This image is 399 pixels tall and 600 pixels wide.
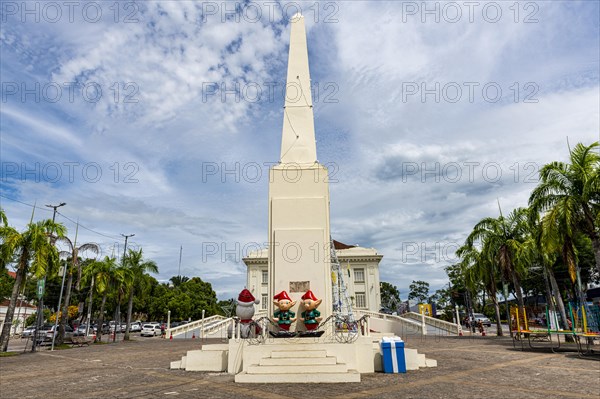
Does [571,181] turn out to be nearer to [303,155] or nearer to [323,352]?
[303,155]

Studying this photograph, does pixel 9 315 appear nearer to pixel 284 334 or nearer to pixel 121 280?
pixel 121 280

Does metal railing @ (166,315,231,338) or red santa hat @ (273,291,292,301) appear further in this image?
metal railing @ (166,315,231,338)

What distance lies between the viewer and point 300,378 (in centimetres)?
1020

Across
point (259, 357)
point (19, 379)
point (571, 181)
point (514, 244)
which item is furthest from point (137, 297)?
point (571, 181)

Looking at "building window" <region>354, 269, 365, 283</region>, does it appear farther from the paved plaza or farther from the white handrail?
the paved plaza

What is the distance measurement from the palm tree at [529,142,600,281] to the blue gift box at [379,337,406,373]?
10.7 meters

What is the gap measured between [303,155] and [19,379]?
13.1 meters

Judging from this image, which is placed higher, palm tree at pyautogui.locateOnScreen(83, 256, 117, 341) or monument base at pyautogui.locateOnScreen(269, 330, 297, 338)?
palm tree at pyautogui.locateOnScreen(83, 256, 117, 341)

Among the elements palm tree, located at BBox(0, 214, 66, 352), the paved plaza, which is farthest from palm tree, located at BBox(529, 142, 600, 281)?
palm tree, located at BBox(0, 214, 66, 352)

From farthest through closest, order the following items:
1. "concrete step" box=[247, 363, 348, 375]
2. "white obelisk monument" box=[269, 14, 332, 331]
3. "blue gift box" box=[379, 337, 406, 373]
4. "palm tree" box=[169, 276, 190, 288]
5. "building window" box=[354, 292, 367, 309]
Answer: "palm tree" box=[169, 276, 190, 288] < "building window" box=[354, 292, 367, 309] < "white obelisk monument" box=[269, 14, 332, 331] < "blue gift box" box=[379, 337, 406, 373] < "concrete step" box=[247, 363, 348, 375]

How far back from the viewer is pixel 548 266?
79.9 feet

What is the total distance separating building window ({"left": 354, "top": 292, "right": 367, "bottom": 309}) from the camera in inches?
1983

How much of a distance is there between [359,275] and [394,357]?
4117 centimetres

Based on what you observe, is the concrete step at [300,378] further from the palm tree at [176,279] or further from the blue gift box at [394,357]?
the palm tree at [176,279]
